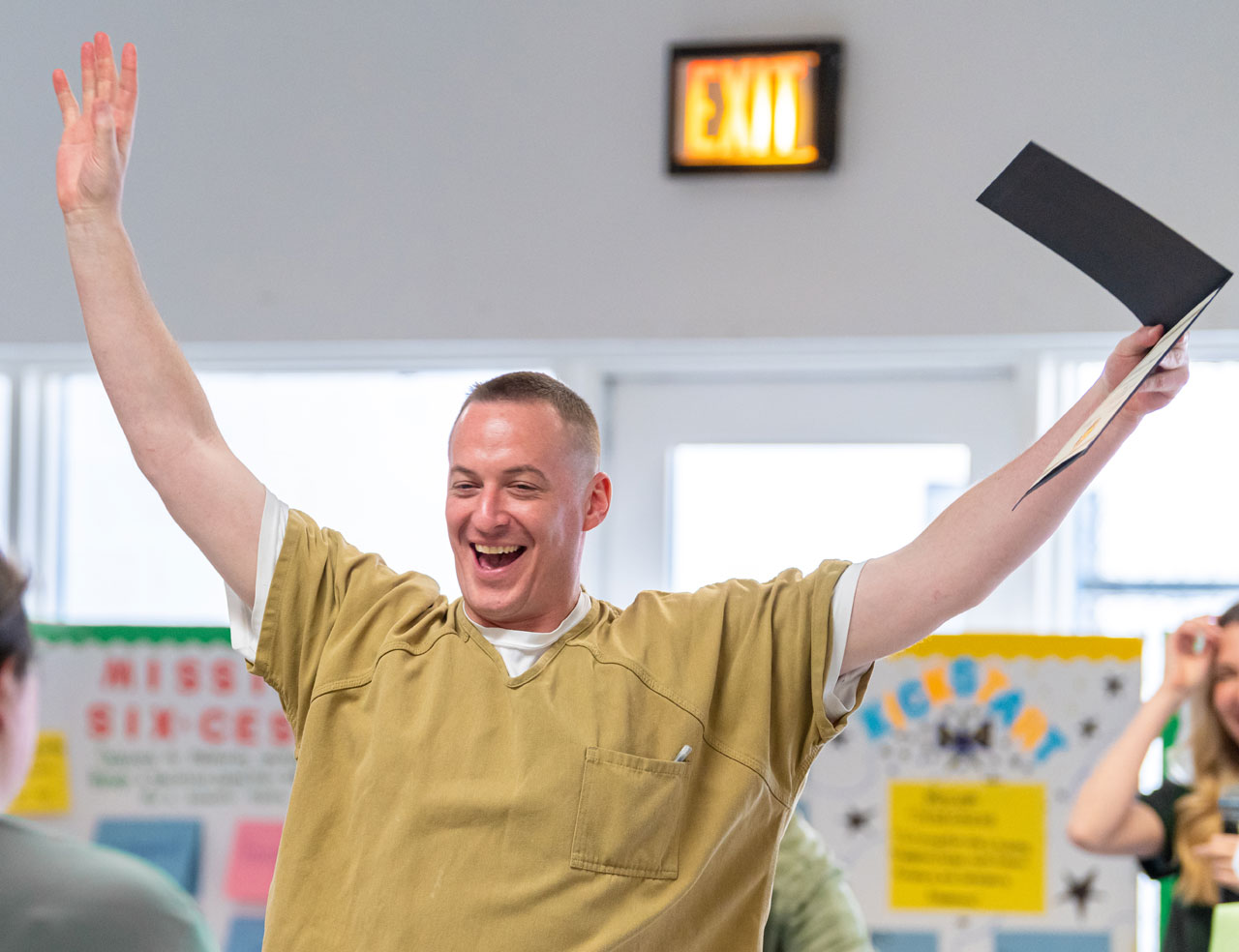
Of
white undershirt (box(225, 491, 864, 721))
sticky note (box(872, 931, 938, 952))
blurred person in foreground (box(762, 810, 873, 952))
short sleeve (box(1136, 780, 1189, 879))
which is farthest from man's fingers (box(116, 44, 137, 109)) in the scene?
sticky note (box(872, 931, 938, 952))

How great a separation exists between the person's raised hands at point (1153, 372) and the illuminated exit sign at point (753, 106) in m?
1.46

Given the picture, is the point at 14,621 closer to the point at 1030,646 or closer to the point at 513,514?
the point at 513,514

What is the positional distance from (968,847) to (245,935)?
1445mm

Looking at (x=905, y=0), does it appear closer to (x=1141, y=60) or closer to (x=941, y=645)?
(x=1141, y=60)

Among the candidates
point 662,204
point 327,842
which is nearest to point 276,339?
point 662,204

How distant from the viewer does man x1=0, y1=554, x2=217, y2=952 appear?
866mm

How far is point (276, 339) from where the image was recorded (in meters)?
2.76

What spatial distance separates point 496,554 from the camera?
1412mm

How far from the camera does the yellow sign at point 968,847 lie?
8.02 ft

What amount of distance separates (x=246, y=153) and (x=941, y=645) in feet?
5.80

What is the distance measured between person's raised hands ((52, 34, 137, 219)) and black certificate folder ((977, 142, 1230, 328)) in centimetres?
86

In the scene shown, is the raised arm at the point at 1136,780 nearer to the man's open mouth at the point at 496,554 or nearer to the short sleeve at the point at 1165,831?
the short sleeve at the point at 1165,831

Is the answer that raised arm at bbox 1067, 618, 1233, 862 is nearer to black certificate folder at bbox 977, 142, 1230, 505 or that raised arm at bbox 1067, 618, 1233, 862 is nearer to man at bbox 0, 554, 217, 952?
black certificate folder at bbox 977, 142, 1230, 505

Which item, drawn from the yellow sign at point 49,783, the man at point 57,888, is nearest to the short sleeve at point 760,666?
the man at point 57,888
